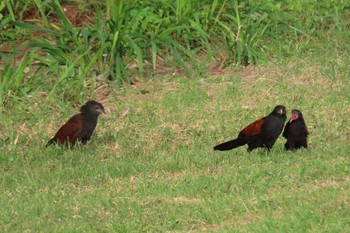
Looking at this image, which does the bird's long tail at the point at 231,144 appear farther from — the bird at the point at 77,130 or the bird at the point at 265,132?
the bird at the point at 77,130

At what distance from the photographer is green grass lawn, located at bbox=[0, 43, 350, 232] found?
8.25 metres

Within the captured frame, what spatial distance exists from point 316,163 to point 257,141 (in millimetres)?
997

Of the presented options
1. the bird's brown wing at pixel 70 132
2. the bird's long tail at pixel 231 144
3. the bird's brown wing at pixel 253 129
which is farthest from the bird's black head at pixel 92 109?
the bird's brown wing at pixel 253 129

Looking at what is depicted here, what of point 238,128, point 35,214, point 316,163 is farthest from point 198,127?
point 35,214

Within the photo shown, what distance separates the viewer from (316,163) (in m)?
9.41

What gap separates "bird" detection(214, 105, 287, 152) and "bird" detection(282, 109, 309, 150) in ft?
0.41

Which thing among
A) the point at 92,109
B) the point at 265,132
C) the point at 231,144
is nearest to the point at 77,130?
the point at 92,109

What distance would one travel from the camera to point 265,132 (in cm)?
1020

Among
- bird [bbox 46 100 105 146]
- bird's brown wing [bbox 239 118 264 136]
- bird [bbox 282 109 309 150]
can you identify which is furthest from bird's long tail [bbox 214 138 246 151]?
bird [bbox 46 100 105 146]

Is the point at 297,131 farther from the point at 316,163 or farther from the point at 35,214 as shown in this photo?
the point at 35,214

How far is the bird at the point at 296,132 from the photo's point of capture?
1030cm

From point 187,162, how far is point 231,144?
51 cm

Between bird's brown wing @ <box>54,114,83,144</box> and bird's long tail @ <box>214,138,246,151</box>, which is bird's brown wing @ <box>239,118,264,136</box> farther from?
bird's brown wing @ <box>54,114,83,144</box>

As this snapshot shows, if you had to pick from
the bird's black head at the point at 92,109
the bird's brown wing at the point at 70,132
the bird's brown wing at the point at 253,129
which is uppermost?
the bird's brown wing at the point at 253,129
